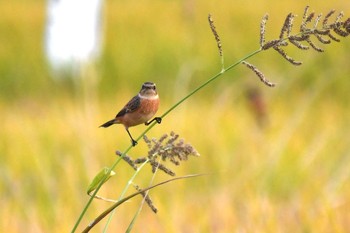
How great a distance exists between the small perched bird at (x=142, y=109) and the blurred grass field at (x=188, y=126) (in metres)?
0.42

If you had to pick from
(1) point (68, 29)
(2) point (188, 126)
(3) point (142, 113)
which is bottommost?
(3) point (142, 113)

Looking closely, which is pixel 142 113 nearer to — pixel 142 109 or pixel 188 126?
pixel 142 109

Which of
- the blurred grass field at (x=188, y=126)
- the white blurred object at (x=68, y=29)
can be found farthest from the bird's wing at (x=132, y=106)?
the white blurred object at (x=68, y=29)

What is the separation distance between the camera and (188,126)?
23.3 feet

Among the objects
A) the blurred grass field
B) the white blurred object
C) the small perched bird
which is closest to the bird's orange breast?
the small perched bird

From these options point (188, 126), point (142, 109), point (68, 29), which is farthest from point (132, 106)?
point (68, 29)

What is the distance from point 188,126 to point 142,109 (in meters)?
5.90

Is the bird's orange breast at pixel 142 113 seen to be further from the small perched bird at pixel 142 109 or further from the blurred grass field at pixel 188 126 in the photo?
the blurred grass field at pixel 188 126

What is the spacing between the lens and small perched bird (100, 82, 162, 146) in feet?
3.85

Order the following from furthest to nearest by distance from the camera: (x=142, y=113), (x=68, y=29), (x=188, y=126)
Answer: (x=68, y=29) → (x=188, y=126) → (x=142, y=113)

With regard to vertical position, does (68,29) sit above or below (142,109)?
above

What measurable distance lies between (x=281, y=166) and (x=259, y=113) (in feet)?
7.00

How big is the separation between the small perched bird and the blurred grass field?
16.7 inches

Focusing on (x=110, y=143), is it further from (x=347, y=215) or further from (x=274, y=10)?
(x=274, y=10)
